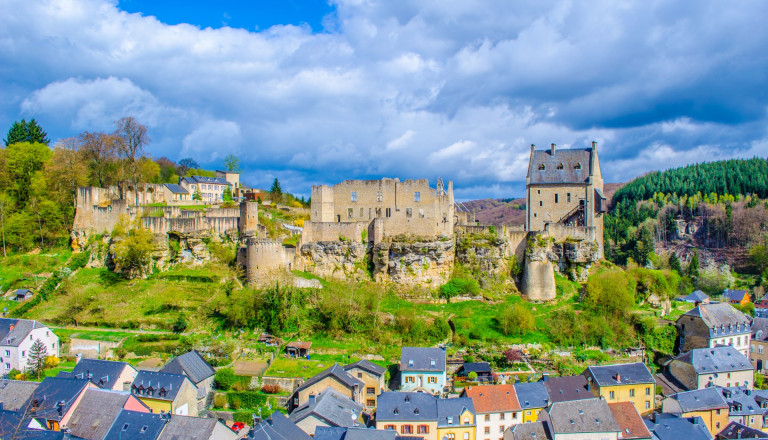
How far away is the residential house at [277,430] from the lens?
22688 mm

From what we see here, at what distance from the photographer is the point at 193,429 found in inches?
926

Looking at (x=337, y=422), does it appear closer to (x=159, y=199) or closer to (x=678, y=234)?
(x=159, y=199)

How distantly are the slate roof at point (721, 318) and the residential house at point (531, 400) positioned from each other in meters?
15.2

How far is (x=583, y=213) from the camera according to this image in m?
41.7

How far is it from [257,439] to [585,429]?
52.7ft

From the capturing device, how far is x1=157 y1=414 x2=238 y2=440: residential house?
2327 cm

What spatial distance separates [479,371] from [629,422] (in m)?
7.85

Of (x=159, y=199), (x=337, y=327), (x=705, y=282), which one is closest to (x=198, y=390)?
(x=337, y=327)

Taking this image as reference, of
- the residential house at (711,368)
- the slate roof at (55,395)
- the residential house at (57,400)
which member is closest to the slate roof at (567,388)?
the residential house at (711,368)

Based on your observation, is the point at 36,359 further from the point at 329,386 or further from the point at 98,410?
the point at 329,386

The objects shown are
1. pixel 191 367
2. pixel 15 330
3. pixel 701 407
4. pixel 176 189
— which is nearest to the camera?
pixel 191 367

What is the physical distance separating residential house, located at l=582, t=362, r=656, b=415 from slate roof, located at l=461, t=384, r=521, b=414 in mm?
5407

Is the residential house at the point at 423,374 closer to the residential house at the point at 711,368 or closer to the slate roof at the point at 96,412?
the slate roof at the point at 96,412

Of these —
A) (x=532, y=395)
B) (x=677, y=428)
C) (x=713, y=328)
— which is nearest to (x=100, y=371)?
(x=532, y=395)
